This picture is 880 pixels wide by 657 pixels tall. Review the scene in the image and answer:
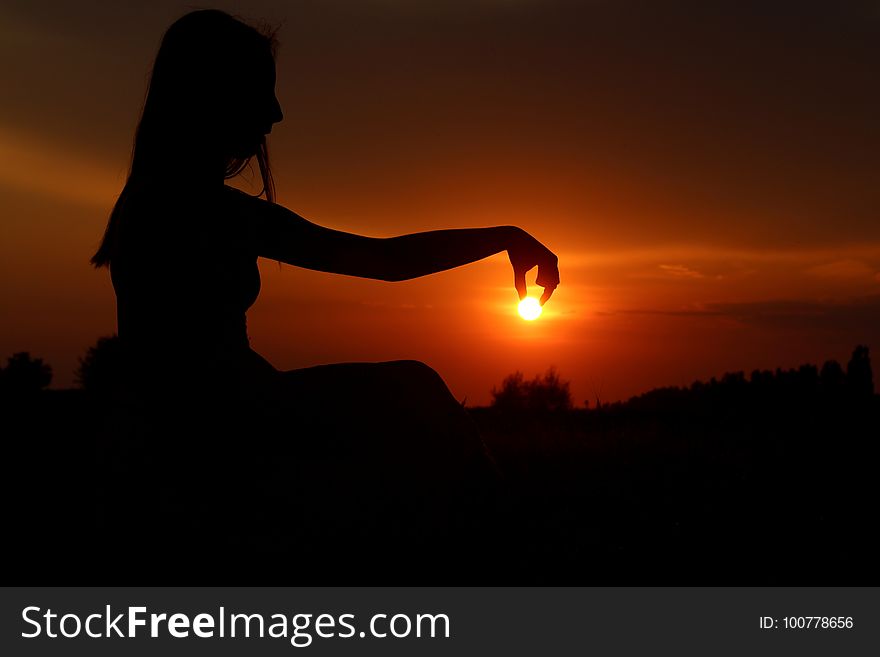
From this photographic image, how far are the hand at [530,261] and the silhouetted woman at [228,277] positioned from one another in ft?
1.90

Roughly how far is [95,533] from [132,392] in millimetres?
714

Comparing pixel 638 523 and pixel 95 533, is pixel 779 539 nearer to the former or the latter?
pixel 638 523

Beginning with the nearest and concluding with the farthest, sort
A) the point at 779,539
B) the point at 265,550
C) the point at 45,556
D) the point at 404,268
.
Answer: the point at 265,550, the point at 404,268, the point at 45,556, the point at 779,539

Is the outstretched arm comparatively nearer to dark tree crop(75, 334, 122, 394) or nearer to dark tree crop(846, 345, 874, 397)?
dark tree crop(75, 334, 122, 394)

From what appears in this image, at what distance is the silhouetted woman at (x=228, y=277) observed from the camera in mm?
3736

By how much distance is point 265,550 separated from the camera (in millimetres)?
3684

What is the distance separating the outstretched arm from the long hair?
1.43ft

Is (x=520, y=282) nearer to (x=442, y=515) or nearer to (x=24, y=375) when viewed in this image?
(x=442, y=515)

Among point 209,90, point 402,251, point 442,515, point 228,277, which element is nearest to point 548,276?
point 402,251

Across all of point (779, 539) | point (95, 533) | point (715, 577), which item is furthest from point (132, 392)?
point (779, 539)

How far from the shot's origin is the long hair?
3906 millimetres

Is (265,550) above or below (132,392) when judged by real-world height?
below

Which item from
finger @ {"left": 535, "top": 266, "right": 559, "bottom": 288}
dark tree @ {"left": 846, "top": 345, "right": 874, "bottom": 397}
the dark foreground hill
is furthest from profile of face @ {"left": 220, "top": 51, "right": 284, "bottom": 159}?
dark tree @ {"left": 846, "top": 345, "right": 874, "bottom": 397}

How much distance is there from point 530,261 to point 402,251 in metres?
0.62
